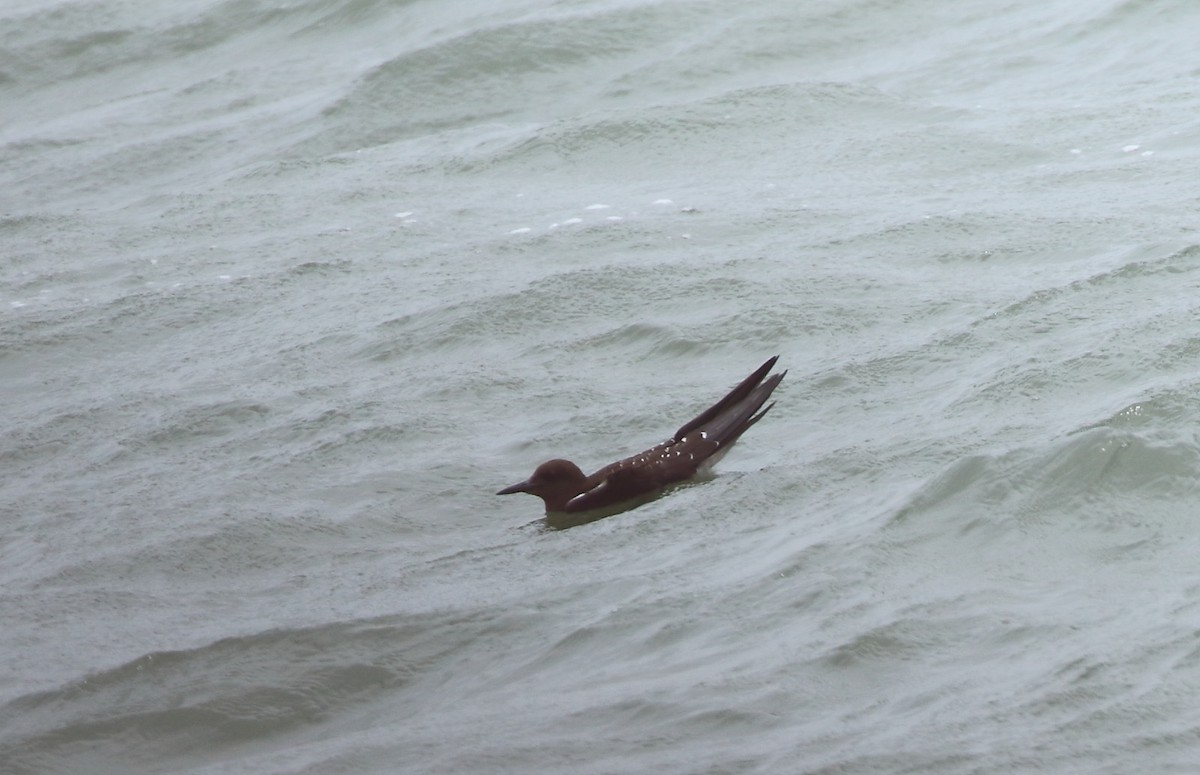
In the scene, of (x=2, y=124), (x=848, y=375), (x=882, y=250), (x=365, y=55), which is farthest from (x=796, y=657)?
(x=2, y=124)

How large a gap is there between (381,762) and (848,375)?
2.95 m

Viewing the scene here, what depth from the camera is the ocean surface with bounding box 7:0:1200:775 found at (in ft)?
14.5

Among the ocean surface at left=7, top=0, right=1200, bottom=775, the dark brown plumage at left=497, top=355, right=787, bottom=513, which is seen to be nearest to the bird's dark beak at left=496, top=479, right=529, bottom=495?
the dark brown plumage at left=497, top=355, right=787, bottom=513

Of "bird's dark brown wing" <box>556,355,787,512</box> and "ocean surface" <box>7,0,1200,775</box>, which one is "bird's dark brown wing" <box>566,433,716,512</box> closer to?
"bird's dark brown wing" <box>556,355,787,512</box>

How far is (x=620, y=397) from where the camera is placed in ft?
22.3

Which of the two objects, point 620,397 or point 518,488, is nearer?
point 518,488

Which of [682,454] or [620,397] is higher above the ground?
[682,454]

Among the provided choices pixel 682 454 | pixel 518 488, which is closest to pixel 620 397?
pixel 682 454

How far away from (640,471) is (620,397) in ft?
3.14

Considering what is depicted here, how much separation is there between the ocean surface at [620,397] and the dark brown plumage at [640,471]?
111mm

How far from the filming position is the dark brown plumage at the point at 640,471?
5816 millimetres

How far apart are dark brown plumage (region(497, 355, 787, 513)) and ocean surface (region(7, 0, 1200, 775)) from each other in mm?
111

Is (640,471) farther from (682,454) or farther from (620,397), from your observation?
(620,397)

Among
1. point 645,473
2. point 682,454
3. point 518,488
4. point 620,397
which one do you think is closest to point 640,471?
point 645,473
